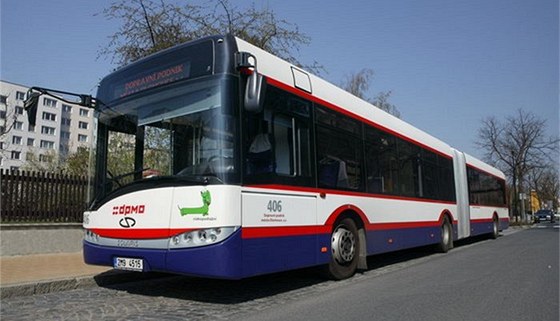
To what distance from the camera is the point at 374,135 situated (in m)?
8.93

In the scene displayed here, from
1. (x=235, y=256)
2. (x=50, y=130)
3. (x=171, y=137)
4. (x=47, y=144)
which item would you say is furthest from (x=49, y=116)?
(x=235, y=256)

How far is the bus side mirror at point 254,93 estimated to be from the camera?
530 cm

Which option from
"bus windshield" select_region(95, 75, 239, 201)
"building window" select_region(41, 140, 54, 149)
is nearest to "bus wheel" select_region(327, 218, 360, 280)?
"bus windshield" select_region(95, 75, 239, 201)

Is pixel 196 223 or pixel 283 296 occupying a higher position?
pixel 196 223

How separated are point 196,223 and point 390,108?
2515cm

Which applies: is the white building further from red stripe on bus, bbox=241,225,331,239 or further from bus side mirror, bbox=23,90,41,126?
red stripe on bus, bbox=241,225,331,239

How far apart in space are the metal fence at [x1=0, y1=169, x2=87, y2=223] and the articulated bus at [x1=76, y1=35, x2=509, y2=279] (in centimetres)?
429

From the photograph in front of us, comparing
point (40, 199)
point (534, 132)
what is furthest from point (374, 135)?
point (534, 132)

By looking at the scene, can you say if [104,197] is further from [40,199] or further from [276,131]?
[40,199]

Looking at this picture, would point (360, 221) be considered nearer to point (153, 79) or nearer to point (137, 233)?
point (137, 233)

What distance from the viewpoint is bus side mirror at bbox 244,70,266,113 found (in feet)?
17.4

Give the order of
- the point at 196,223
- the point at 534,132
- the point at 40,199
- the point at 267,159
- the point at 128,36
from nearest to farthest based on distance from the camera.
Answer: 1. the point at 196,223
2. the point at 267,159
3. the point at 40,199
4. the point at 128,36
5. the point at 534,132

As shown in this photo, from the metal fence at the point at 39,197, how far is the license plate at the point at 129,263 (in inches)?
176

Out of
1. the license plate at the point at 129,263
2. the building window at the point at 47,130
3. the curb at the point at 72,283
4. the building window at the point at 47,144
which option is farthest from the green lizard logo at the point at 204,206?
the building window at the point at 47,130
